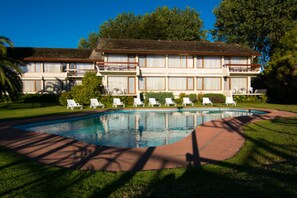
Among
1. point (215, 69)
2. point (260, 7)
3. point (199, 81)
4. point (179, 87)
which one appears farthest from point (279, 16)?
point (179, 87)

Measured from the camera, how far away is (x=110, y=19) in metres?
50.3

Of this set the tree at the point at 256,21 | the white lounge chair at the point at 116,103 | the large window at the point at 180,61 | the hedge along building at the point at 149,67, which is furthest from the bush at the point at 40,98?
the tree at the point at 256,21

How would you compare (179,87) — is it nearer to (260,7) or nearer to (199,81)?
(199,81)

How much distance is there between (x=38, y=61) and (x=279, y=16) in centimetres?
3482

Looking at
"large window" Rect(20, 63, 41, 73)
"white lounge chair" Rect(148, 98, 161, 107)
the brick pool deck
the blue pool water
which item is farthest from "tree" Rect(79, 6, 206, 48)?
the brick pool deck

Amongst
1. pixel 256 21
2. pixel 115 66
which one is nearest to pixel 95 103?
pixel 115 66

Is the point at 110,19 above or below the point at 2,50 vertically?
above

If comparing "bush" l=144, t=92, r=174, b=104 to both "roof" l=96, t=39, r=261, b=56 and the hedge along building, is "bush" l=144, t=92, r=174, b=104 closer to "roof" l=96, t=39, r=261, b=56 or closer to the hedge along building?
the hedge along building

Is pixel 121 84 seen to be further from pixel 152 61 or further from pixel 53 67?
pixel 53 67

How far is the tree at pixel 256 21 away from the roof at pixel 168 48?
6550 millimetres

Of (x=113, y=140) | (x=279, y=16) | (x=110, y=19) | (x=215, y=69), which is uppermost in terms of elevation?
(x=110, y=19)

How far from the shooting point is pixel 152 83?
29891 mm

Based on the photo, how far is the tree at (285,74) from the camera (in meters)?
25.4

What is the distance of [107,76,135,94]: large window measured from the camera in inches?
1123
